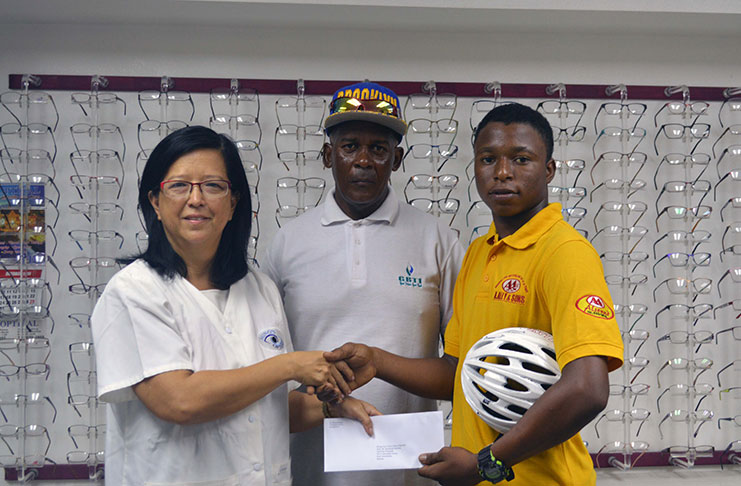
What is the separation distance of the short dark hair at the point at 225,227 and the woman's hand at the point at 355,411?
0.49 metres

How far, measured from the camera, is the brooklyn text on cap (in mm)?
2057

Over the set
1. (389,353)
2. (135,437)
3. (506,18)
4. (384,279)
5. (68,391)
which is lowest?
(68,391)

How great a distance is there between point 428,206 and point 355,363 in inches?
53.0

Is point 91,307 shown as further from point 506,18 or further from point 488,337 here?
point 506,18

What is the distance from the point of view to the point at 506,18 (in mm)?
2990

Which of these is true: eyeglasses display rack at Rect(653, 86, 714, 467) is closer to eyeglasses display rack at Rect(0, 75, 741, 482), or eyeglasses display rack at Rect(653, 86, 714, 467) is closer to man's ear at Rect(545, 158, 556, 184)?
eyeglasses display rack at Rect(0, 75, 741, 482)

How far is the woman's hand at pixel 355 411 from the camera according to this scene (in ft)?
5.78

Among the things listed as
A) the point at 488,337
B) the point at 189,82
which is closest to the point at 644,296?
the point at 488,337

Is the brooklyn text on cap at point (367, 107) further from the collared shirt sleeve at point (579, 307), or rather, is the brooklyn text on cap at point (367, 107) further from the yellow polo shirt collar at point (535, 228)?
the collared shirt sleeve at point (579, 307)

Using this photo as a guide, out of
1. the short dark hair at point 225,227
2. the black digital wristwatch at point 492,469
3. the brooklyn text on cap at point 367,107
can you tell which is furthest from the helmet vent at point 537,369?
the brooklyn text on cap at point 367,107

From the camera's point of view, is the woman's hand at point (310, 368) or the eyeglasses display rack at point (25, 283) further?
the eyeglasses display rack at point (25, 283)

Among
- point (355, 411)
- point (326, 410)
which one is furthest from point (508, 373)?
point (326, 410)

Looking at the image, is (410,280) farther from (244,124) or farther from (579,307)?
(244,124)

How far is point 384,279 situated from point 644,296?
70.7 inches
